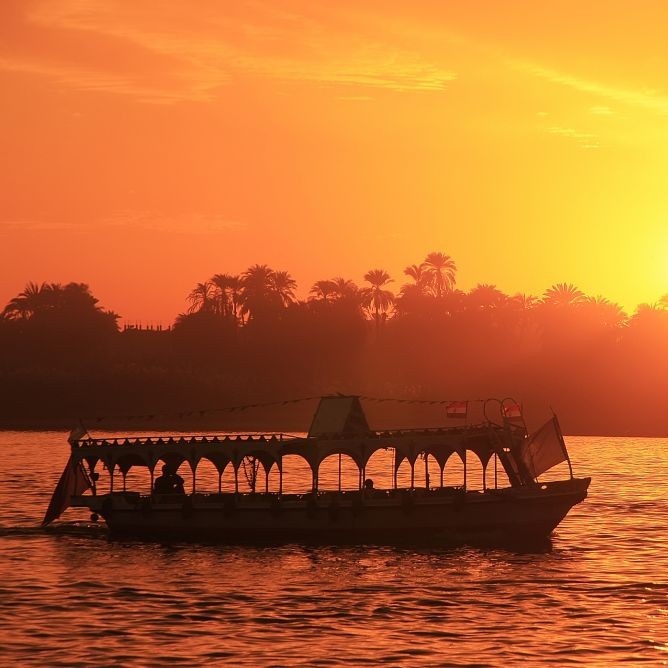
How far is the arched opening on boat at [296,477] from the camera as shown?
77.4 metres

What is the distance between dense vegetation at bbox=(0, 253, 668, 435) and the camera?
140 metres

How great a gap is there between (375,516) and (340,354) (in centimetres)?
10404

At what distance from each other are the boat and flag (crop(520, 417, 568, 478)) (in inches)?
1.6

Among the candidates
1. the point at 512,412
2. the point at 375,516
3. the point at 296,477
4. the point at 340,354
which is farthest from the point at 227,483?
the point at 340,354

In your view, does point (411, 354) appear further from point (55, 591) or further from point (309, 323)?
point (55, 591)

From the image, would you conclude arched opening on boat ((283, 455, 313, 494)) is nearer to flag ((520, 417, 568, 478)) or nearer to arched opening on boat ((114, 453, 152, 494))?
arched opening on boat ((114, 453, 152, 494))

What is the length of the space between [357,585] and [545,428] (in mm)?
13150

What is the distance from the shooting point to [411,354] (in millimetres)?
153625

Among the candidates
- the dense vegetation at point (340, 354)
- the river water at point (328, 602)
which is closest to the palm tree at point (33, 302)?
the dense vegetation at point (340, 354)

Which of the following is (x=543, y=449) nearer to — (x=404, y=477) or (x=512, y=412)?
(x=512, y=412)

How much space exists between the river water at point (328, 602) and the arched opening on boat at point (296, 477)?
848 inches

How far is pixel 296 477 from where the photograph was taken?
90.5 metres

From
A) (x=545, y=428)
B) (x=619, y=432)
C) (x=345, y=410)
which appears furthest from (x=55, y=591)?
(x=619, y=432)

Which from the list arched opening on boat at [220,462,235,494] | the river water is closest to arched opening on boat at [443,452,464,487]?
arched opening on boat at [220,462,235,494]
